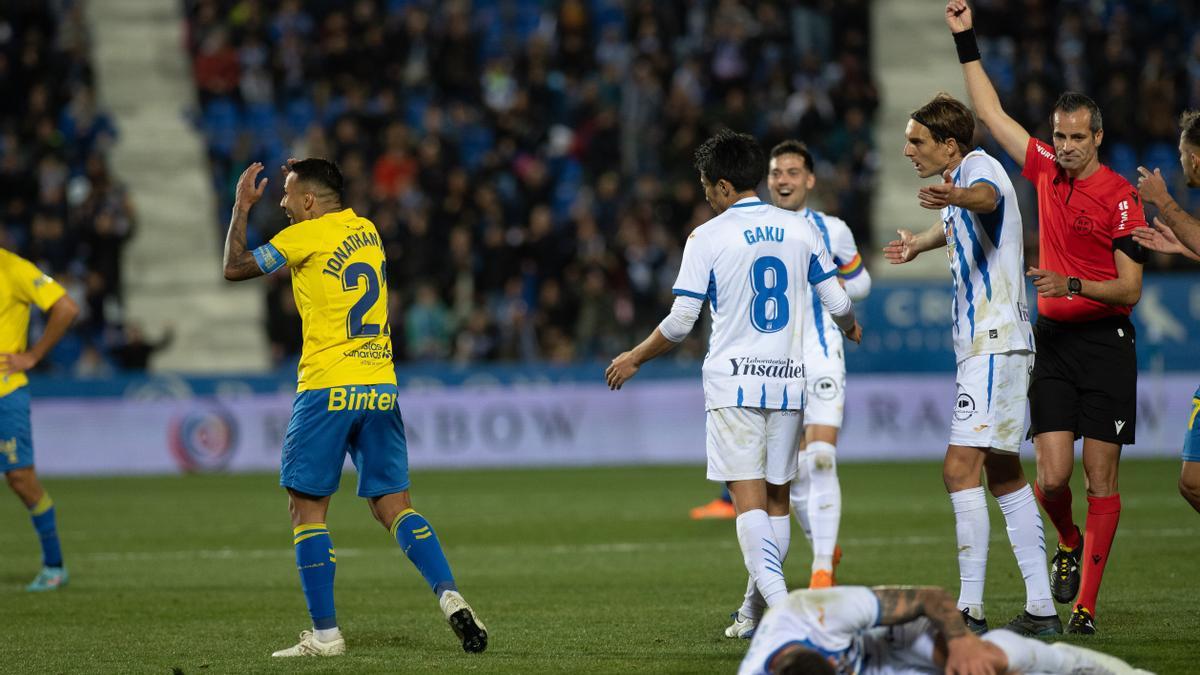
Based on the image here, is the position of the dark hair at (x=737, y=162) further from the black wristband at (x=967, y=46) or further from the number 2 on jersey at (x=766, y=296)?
the black wristband at (x=967, y=46)

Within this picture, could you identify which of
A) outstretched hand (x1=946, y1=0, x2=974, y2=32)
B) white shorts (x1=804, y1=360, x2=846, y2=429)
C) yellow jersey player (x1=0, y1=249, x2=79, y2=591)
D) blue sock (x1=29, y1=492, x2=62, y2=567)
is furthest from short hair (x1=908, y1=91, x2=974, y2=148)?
blue sock (x1=29, y1=492, x2=62, y2=567)

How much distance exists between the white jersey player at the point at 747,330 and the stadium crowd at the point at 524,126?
Answer: 45.8 ft

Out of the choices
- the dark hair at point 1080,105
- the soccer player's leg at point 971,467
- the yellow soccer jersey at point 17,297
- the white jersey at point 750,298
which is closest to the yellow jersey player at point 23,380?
the yellow soccer jersey at point 17,297

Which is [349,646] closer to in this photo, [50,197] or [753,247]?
[753,247]

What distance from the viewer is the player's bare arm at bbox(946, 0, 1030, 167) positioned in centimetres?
760

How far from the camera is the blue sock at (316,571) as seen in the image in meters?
7.47

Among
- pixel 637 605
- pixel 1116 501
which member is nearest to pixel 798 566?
pixel 637 605

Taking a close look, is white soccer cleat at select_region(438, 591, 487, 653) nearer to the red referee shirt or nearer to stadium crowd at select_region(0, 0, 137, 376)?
the red referee shirt

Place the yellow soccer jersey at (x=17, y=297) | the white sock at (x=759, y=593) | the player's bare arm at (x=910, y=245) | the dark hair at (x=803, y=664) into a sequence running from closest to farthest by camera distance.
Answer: the dark hair at (x=803, y=664)
the white sock at (x=759, y=593)
the player's bare arm at (x=910, y=245)
the yellow soccer jersey at (x=17, y=297)

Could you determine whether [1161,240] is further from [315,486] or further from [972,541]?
[315,486]

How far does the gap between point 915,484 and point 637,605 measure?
319 inches

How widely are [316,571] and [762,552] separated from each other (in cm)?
224

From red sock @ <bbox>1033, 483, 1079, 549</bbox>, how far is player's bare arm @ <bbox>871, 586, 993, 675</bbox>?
2.60 m

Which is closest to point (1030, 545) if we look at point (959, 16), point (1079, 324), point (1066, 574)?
point (1066, 574)
